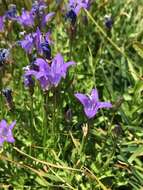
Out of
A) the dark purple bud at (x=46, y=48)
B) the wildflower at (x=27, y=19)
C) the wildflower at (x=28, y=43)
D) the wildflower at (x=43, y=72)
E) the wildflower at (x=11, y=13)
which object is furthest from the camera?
the wildflower at (x=11, y=13)

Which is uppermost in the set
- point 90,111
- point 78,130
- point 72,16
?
point 72,16

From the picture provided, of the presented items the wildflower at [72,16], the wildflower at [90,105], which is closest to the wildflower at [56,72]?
the wildflower at [90,105]

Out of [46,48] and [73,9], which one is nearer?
[46,48]

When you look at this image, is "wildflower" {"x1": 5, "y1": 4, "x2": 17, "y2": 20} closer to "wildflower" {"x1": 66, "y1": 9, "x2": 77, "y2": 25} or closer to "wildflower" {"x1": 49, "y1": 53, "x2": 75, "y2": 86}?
"wildflower" {"x1": 66, "y1": 9, "x2": 77, "y2": 25}

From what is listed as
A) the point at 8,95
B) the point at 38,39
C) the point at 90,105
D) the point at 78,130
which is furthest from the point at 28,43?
the point at 78,130

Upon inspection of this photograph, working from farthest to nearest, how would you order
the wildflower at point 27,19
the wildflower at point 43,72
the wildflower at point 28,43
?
the wildflower at point 27,19 < the wildflower at point 28,43 < the wildflower at point 43,72

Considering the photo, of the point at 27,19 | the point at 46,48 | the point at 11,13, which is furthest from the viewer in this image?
the point at 11,13

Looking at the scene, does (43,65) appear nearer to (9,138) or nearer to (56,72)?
(56,72)

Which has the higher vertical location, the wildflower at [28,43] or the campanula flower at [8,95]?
the wildflower at [28,43]

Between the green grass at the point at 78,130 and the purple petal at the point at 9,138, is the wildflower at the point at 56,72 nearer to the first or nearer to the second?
the green grass at the point at 78,130

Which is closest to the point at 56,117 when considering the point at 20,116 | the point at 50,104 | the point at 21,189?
the point at 50,104

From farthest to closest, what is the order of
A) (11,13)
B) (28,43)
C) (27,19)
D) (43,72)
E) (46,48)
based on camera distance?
(11,13) < (27,19) < (28,43) < (46,48) < (43,72)

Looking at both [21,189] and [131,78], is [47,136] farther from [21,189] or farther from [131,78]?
[131,78]
